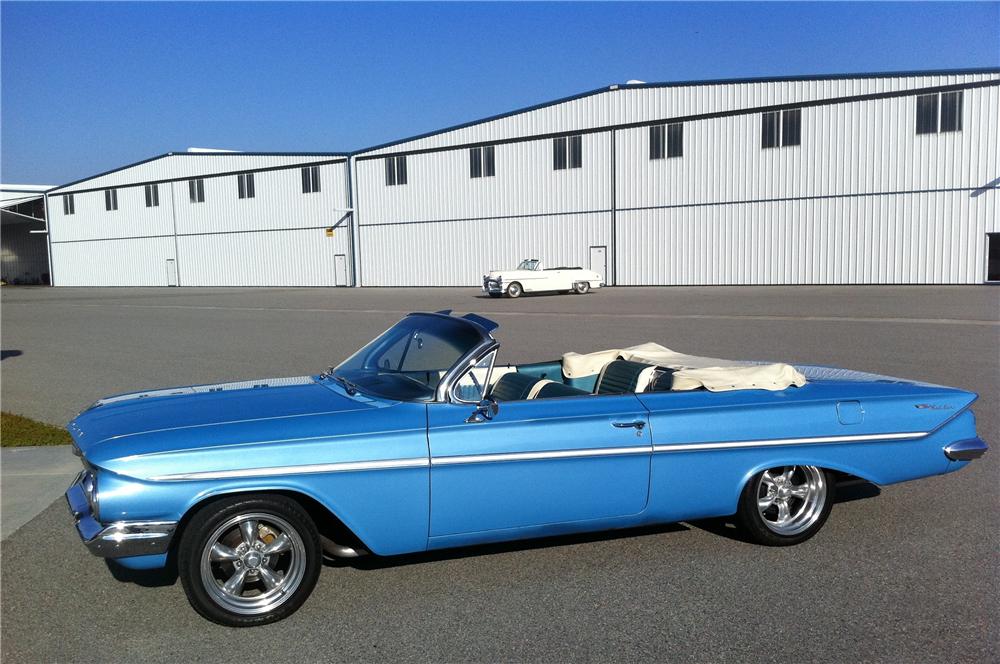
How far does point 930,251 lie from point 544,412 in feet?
103

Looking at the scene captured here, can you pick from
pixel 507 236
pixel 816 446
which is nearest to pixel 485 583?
pixel 816 446

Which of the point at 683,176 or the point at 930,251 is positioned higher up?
the point at 683,176

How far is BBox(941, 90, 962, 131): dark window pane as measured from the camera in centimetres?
2959

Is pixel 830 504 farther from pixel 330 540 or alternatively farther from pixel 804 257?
pixel 804 257

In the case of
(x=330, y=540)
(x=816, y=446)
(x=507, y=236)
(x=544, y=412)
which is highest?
(x=507, y=236)

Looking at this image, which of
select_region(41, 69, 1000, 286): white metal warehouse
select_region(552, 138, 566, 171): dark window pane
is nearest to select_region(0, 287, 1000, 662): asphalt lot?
select_region(41, 69, 1000, 286): white metal warehouse

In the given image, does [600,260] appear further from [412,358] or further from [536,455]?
[536,455]

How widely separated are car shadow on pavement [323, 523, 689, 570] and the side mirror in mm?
966

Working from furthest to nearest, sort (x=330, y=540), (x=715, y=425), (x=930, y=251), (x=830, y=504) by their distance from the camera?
(x=930, y=251)
(x=830, y=504)
(x=715, y=425)
(x=330, y=540)

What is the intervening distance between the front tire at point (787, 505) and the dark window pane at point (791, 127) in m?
31.1

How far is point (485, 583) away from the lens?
4.07 m

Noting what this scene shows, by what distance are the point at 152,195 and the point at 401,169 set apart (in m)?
20.8

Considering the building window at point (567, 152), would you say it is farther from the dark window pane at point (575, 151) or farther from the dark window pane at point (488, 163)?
the dark window pane at point (488, 163)

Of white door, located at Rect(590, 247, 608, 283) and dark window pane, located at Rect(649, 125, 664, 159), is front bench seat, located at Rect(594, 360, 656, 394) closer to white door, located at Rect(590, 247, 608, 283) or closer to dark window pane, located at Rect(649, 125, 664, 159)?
dark window pane, located at Rect(649, 125, 664, 159)
